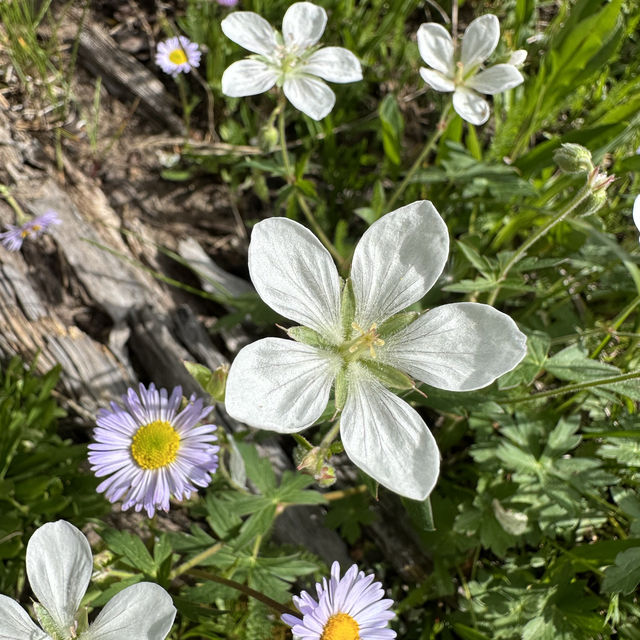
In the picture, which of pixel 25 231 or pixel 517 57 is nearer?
Result: pixel 517 57

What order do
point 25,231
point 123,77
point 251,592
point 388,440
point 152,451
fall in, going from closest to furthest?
point 388,440 < point 251,592 < point 152,451 < point 25,231 < point 123,77

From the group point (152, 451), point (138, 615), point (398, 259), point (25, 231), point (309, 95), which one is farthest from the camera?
point (25, 231)

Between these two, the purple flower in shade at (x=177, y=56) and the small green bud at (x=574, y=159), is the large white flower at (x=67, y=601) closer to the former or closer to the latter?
the small green bud at (x=574, y=159)

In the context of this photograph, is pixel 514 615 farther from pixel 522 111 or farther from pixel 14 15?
pixel 14 15

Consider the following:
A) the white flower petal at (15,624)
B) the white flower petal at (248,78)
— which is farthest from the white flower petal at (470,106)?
the white flower petal at (15,624)

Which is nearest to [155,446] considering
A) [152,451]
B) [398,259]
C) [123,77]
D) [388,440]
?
[152,451]

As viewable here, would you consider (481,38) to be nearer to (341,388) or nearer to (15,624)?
(341,388)

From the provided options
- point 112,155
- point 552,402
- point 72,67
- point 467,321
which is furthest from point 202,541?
point 72,67

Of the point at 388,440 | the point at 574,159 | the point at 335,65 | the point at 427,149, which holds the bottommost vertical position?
the point at 388,440
